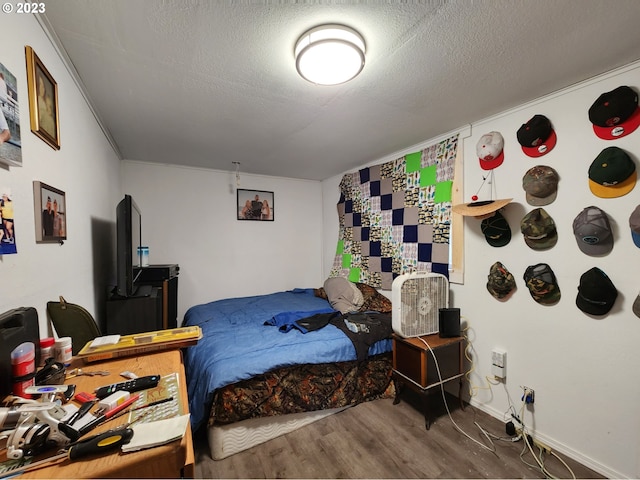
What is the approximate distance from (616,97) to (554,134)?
1.07 feet

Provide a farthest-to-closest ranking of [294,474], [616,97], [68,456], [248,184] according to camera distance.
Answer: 1. [248,184]
2. [294,474]
3. [616,97]
4. [68,456]

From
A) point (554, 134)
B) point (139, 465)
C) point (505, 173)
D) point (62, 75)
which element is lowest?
point (139, 465)

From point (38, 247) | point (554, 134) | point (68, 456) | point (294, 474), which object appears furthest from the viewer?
point (554, 134)

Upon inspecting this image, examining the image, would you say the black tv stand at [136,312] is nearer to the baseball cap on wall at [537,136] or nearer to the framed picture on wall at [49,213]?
the framed picture on wall at [49,213]

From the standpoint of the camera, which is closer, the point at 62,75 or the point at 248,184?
the point at 62,75

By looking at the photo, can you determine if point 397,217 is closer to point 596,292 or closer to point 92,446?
point 596,292

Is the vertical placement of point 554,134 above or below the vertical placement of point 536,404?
above

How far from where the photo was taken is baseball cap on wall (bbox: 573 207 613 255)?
5.08 feet

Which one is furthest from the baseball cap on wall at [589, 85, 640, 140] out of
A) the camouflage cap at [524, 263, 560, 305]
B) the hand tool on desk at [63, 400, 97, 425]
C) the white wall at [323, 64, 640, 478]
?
the hand tool on desk at [63, 400, 97, 425]

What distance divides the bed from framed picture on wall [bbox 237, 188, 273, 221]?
1.61 metres

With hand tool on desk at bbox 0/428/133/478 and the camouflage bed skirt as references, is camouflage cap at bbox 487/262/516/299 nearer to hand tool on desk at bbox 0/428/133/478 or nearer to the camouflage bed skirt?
the camouflage bed skirt

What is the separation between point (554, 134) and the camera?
180cm

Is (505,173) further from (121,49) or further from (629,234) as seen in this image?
(121,49)

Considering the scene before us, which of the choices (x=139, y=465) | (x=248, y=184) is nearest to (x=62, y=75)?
(x=139, y=465)
